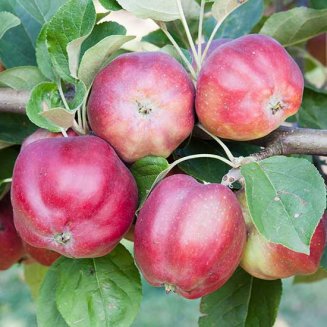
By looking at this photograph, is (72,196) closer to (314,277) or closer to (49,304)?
(49,304)

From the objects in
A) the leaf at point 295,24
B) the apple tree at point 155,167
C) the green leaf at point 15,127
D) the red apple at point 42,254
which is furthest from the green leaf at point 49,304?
the leaf at point 295,24

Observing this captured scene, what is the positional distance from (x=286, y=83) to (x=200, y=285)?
29 cm

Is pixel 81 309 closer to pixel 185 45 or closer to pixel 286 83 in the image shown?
pixel 286 83

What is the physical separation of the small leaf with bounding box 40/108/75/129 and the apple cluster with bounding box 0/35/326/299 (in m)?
0.02

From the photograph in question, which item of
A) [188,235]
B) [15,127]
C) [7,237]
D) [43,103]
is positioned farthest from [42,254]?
[188,235]

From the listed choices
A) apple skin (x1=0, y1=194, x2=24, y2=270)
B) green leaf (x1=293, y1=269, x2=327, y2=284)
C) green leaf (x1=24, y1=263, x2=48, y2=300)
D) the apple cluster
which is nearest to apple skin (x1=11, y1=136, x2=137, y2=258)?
the apple cluster

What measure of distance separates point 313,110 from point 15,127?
0.54 metres

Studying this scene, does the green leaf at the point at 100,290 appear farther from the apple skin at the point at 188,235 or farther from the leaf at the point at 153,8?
the leaf at the point at 153,8

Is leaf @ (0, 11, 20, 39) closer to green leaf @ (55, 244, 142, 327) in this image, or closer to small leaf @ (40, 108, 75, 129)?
small leaf @ (40, 108, 75, 129)

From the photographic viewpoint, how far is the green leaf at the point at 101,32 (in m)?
1.04

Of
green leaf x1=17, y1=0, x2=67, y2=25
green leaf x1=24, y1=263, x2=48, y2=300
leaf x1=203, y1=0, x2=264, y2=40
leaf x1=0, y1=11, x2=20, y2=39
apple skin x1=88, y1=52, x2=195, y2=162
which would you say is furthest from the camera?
green leaf x1=24, y1=263, x2=48, y2=300

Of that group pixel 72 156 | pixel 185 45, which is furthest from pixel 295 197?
pixel 185 45

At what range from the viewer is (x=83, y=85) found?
889 mm

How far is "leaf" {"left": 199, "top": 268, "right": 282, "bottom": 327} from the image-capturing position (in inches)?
44.1
